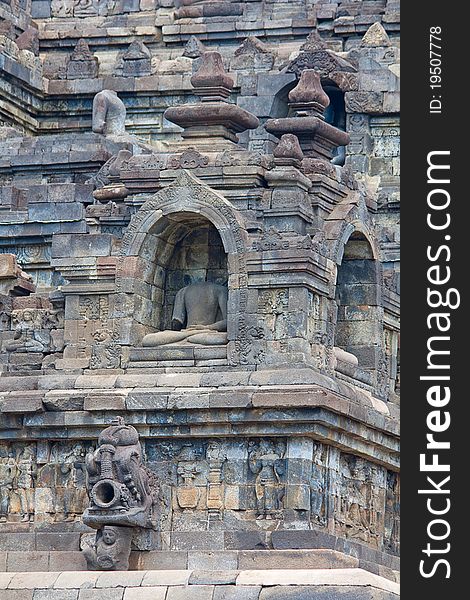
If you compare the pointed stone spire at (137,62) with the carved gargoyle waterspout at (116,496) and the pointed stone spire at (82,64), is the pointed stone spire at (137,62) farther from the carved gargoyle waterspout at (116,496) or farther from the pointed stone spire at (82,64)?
the carved gargoyle waterspout at (116,496)

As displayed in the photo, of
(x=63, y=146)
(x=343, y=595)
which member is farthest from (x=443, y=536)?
(x=63, y=146)

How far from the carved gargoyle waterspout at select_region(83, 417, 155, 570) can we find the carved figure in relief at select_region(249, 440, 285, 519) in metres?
1.53

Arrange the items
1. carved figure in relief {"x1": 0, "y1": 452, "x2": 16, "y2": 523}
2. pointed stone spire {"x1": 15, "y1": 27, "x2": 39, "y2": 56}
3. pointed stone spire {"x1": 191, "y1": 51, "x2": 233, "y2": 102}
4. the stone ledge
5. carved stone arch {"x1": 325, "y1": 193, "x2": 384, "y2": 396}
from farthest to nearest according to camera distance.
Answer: pointed stone spire {"x1": 15, "y1": 27, "x2": 39, "y2": 56}, carved stone arch {"x1": 325, "y1": 193, "x2": 384, "y2": 396}, pointed stone spire {"x1": 191, "y1": 51, "x2": 233, "y2": 102}, carved figure in relief {"x1": 0, "y1": 452, "x2": 16, "y2": 523}, the stone ledge

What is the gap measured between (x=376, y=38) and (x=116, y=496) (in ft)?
53.8

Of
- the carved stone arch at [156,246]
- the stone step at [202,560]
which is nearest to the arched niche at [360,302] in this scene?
the carved stone arch at [156,246]

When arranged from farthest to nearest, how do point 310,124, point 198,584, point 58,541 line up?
point 310,124 → point 58,541 → point 198,584

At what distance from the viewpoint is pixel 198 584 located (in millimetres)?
43750

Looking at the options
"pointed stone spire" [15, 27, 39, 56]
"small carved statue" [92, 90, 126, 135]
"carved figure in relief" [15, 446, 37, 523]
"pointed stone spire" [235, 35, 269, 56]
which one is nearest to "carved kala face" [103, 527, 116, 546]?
A: "carved figure in relief" [15, 446, 37, 523]

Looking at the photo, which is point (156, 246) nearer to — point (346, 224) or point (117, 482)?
point (346, 224)

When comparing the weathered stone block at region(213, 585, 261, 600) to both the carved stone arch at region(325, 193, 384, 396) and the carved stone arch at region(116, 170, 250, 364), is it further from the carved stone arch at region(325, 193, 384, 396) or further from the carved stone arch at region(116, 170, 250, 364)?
the carved stone arch at region(325, 193, 384, 396)

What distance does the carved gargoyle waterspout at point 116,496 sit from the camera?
45062 millimetres

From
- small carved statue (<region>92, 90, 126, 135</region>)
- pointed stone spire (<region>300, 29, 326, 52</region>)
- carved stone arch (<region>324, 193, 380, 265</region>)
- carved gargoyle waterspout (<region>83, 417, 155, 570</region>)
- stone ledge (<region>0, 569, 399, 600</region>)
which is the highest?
pointed stone spire (<region>300, 29, 326, 52</region>)

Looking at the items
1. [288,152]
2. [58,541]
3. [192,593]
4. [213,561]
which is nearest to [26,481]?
[58,541]

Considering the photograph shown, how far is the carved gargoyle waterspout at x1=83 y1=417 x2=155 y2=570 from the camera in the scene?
4506 cm
